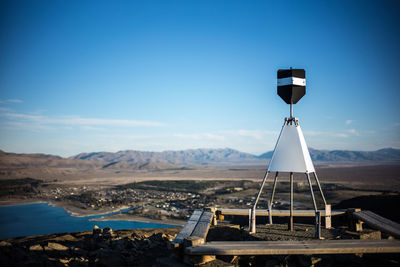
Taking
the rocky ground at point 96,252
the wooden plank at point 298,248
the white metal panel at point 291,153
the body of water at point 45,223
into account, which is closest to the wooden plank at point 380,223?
the wooden plank at point 298,248

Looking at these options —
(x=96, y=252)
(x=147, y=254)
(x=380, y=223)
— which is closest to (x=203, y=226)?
(x=147, y=254)

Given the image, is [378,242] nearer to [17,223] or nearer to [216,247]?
[216,247]

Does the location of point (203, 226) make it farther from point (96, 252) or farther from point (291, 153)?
point (291, 153)

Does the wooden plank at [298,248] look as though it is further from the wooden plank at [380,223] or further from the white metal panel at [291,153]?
the white metal panel at [291,153]

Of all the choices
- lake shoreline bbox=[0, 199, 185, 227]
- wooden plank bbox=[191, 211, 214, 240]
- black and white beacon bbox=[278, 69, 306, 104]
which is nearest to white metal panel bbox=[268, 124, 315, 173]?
black and white beacon bbox=[278, 69, 306, 104]

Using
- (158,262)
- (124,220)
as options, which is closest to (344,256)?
(158,262)

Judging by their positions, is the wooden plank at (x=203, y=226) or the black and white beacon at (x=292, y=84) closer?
the wooden plank at (x=203, y=226)

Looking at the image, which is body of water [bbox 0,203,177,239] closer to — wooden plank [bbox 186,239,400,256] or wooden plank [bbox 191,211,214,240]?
wooden plank [bbox 191,211,214,240]
